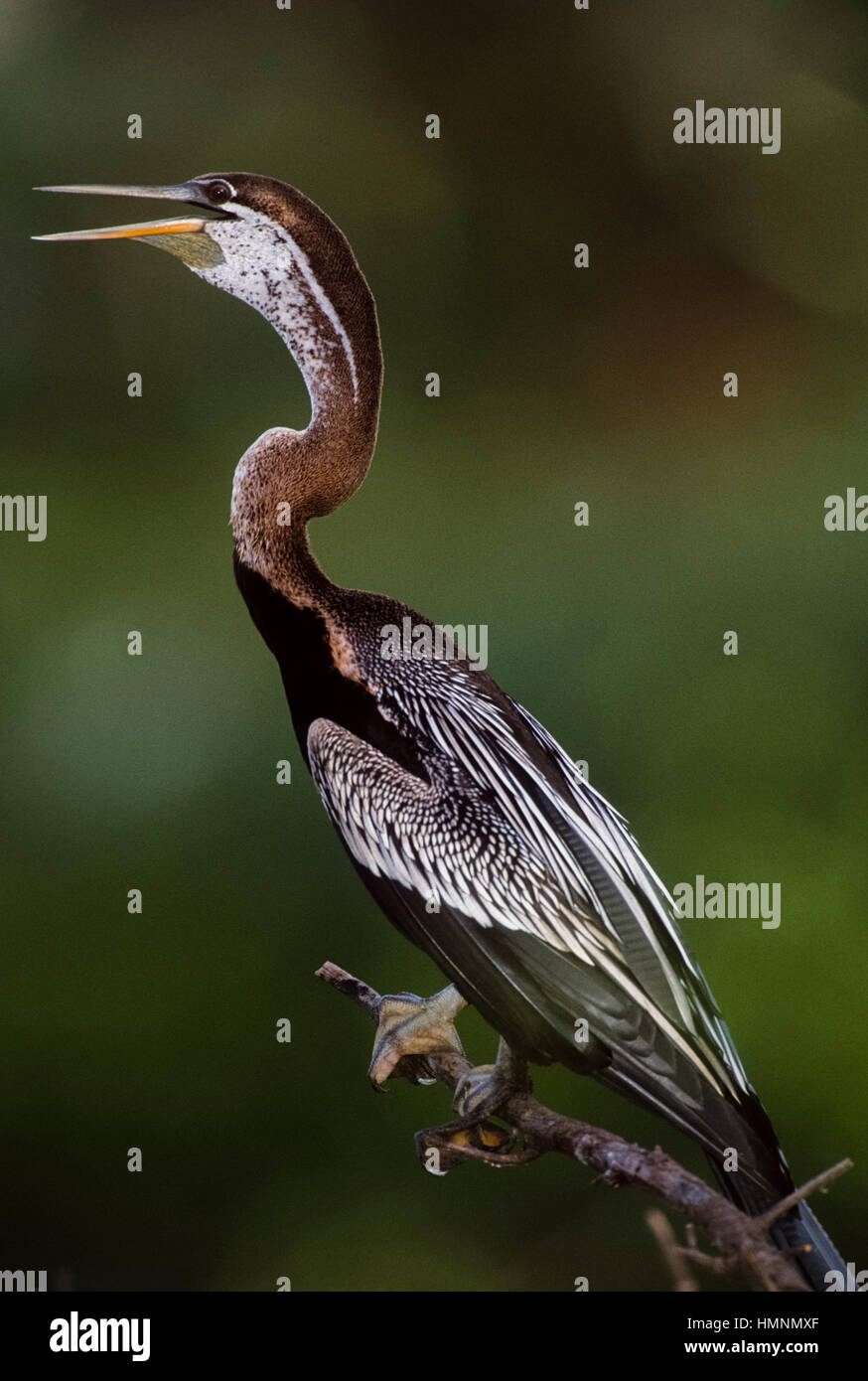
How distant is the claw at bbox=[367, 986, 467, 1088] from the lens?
2250mm

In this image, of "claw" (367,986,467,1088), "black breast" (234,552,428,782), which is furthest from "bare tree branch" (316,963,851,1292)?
"black breast" (234,552,428,782)

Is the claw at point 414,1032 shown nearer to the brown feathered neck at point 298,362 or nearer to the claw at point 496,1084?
the claw at point 496,1084

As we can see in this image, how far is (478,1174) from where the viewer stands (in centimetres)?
236

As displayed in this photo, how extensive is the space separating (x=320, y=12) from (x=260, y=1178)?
84.5 inches

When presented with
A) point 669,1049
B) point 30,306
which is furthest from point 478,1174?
point 30,306

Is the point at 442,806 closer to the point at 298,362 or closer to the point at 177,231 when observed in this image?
the point at 298,362

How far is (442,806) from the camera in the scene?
2111 mm

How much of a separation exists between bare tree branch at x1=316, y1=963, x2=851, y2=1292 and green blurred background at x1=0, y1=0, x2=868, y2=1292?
0.13 m

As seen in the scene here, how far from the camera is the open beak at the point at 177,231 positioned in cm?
233

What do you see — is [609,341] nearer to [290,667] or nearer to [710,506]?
[710,506]

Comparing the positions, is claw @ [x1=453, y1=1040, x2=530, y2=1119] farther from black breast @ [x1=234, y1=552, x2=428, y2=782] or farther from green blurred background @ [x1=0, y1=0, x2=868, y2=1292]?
black breast @ [x1=234, y1=552, x2=428, y2=782]

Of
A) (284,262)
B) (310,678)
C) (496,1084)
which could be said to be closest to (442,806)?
(310,678)

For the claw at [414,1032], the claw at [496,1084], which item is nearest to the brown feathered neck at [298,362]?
the claw at [414,1032]

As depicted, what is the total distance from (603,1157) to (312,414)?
4.34ft
